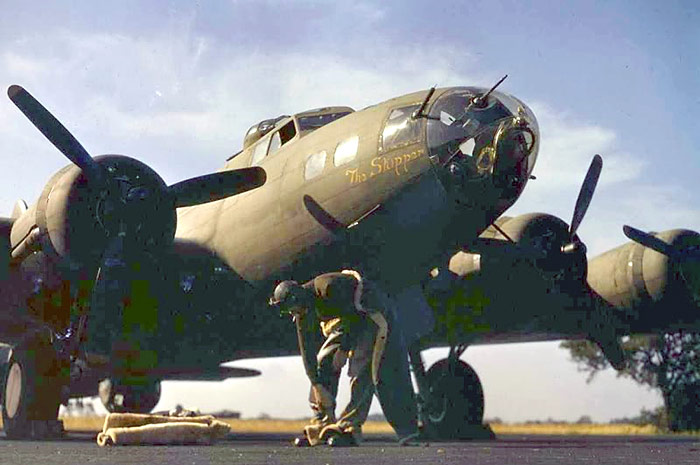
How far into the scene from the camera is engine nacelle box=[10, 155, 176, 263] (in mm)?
12500

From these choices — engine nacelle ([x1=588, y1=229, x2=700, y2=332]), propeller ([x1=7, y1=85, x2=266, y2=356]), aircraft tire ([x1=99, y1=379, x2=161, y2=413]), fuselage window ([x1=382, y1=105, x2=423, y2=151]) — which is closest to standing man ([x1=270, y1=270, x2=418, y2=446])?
fuselage window ([x1=382, y1=105, x2=423, y2=151])

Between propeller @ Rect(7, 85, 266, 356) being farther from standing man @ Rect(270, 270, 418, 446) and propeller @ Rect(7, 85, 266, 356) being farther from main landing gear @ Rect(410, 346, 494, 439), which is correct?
main landing gear @ Rect(410, 346, 494, 439)

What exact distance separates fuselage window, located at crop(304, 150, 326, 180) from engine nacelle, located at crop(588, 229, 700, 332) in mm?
6687

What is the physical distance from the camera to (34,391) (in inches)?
595

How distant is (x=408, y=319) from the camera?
12914mm

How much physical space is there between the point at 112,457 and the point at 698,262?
11897 millimetres

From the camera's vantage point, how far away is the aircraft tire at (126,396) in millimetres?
21469

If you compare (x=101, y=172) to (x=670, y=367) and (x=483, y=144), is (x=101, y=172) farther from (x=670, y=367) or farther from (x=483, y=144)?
(x=670, y=367)

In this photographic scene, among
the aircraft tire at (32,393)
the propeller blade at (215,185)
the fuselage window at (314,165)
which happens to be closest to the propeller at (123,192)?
the propeller blade at (215,185)

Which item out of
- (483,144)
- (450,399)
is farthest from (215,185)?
(450,399)

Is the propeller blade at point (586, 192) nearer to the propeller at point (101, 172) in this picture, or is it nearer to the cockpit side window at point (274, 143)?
the cockpit side window at point (274, 143)

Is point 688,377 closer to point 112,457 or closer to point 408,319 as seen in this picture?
point 408,319

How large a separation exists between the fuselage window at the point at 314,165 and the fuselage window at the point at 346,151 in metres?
0.25

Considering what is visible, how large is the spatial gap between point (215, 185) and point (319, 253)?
1790mm
